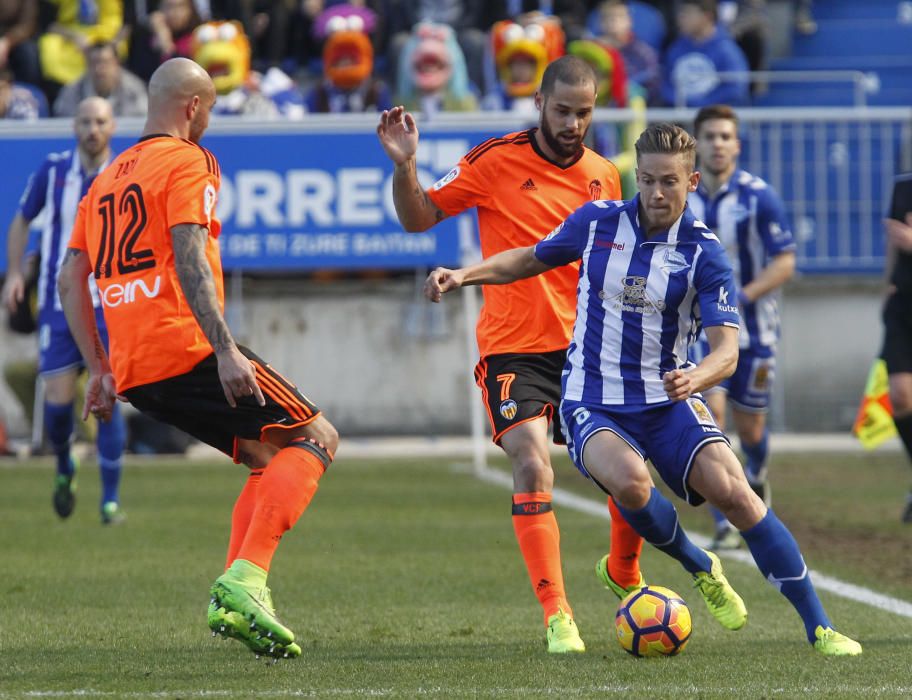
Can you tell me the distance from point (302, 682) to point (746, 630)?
204 centimetres

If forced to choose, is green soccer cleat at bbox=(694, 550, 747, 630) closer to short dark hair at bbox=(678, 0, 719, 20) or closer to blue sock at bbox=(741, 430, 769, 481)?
blue sock at bbox=(741, 430, 769, 481)

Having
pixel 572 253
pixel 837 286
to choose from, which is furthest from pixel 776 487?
pixel 572 253

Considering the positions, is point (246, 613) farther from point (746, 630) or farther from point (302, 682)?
point (746, 630)

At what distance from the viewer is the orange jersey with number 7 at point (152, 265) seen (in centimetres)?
608

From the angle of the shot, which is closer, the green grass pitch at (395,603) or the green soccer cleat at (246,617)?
the green grass pitch at (395,603)

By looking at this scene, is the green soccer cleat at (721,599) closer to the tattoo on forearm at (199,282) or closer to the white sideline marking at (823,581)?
the white sideline marking at (823,581)

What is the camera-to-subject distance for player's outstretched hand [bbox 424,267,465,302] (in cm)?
597

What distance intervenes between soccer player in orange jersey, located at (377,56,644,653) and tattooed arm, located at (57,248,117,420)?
4.16 feet

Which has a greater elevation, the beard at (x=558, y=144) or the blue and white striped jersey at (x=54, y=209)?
the beard at (x=558, y=144)

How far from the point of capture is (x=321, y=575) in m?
8.38

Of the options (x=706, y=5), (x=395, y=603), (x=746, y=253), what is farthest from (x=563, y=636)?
(x=706, y=5)

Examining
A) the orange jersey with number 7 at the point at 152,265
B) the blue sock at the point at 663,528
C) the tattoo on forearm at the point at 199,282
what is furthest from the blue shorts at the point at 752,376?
the tattoo on forearm at the point at 199,282

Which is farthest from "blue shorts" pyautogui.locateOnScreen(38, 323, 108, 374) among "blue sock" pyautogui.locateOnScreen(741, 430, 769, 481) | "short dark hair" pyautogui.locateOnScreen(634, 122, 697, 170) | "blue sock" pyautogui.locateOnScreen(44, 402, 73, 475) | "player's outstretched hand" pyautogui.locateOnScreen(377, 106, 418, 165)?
"short dark hair" pyautogui.locateOnScreen(634, 122, 697, 170)

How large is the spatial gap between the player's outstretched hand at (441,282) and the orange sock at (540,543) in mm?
979
